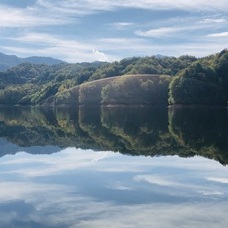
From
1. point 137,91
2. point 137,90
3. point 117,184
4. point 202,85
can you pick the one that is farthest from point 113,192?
point 137,90

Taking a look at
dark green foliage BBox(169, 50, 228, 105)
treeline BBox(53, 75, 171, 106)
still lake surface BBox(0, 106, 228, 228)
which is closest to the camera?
still lake surface BBox(0, 106, 228, 228)

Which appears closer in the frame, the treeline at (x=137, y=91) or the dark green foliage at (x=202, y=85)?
the dark green foliage at (x=202, y=85)

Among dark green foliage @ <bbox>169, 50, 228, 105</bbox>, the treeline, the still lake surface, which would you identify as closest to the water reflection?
the still lake surface

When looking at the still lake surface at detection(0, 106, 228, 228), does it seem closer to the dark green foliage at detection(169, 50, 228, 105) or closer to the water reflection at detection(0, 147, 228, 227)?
the water reflection at detection(0, 147, 228, 227)

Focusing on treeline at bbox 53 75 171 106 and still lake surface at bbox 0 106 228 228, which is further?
treeline at bbox 53 75 171 106

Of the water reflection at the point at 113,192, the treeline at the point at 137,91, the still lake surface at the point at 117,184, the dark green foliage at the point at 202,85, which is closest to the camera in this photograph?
the water reflection at the point at 113,192

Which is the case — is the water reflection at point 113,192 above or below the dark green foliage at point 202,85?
below

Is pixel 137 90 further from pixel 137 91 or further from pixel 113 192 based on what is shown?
pixel 113 192

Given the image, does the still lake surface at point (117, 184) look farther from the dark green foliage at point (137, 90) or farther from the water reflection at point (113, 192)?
the dark green foliage at point (137, 90)

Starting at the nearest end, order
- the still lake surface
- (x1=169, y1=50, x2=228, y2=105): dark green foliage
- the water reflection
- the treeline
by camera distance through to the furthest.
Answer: the water reflection
the still lake surface
(x1=169, y1=50, x2=228, y2=105): dark green foliage
the treeline

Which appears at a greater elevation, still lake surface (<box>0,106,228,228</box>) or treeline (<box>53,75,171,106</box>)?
treeline (<box>53,75,171,106</box>)

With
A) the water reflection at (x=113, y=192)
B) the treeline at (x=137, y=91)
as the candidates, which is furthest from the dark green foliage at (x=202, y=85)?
the water reflection at (x=113, y=192)

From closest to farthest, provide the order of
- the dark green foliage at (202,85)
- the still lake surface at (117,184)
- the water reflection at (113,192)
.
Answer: the water reflection at (113,192)
the still lake surface at (117,184)
the dark green foliage at (202,85)

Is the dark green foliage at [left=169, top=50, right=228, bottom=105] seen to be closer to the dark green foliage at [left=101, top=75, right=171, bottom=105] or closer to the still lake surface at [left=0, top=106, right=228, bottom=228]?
the dark green foliage at [left=101, top=75, right=171, bottom=105]
